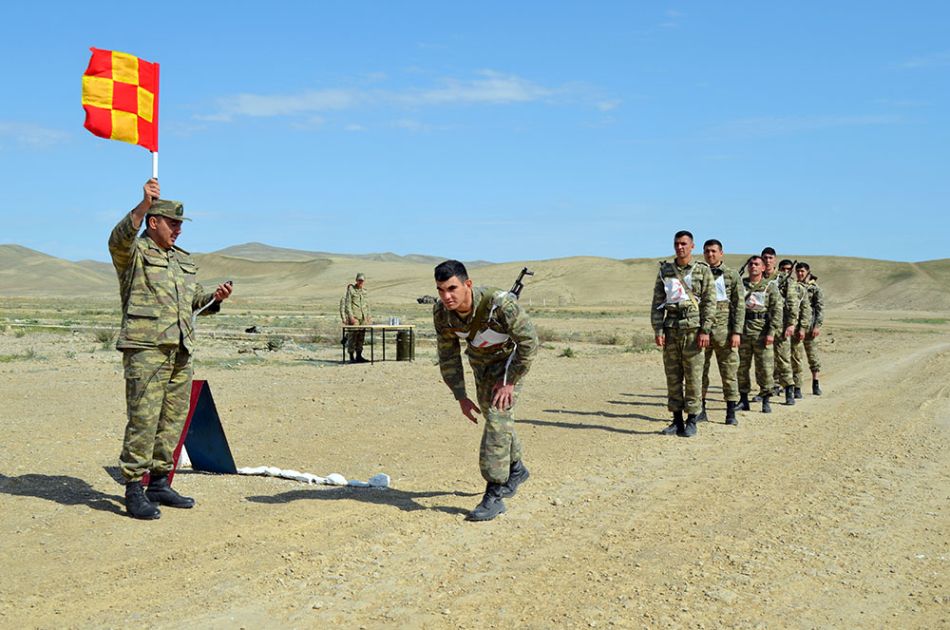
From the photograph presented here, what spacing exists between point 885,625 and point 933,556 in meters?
1.45

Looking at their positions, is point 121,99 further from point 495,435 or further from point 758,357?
point 758,357

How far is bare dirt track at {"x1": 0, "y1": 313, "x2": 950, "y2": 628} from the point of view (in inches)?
194

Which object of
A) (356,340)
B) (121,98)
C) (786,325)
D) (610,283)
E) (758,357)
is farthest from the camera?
(610,283)

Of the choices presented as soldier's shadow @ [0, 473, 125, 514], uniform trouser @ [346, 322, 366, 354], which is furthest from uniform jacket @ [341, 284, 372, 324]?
soldier's shadow @ [0, 473, 125, 514]

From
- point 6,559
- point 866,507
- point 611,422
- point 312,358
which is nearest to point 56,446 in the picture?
point 6,559

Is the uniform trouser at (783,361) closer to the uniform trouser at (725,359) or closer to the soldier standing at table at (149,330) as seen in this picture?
the uniform trouser at (725,359)

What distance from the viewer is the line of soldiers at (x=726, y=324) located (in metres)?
11.2

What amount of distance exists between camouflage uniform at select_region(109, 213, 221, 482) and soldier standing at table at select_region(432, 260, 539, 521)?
6.23 ft

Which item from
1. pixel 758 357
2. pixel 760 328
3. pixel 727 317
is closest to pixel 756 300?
pixel 760 328

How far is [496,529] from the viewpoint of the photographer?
255 inches

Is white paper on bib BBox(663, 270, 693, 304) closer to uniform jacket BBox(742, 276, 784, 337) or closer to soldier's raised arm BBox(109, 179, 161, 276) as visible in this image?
uniform jacket BBox(742, 276, 784, 337)

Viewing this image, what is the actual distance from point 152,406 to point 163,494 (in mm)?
721

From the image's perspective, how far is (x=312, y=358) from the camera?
2381cm

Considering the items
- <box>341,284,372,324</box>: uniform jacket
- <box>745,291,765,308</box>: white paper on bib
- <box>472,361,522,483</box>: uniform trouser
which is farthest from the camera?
<box>341,284,372,324</box>: uniform jacket
